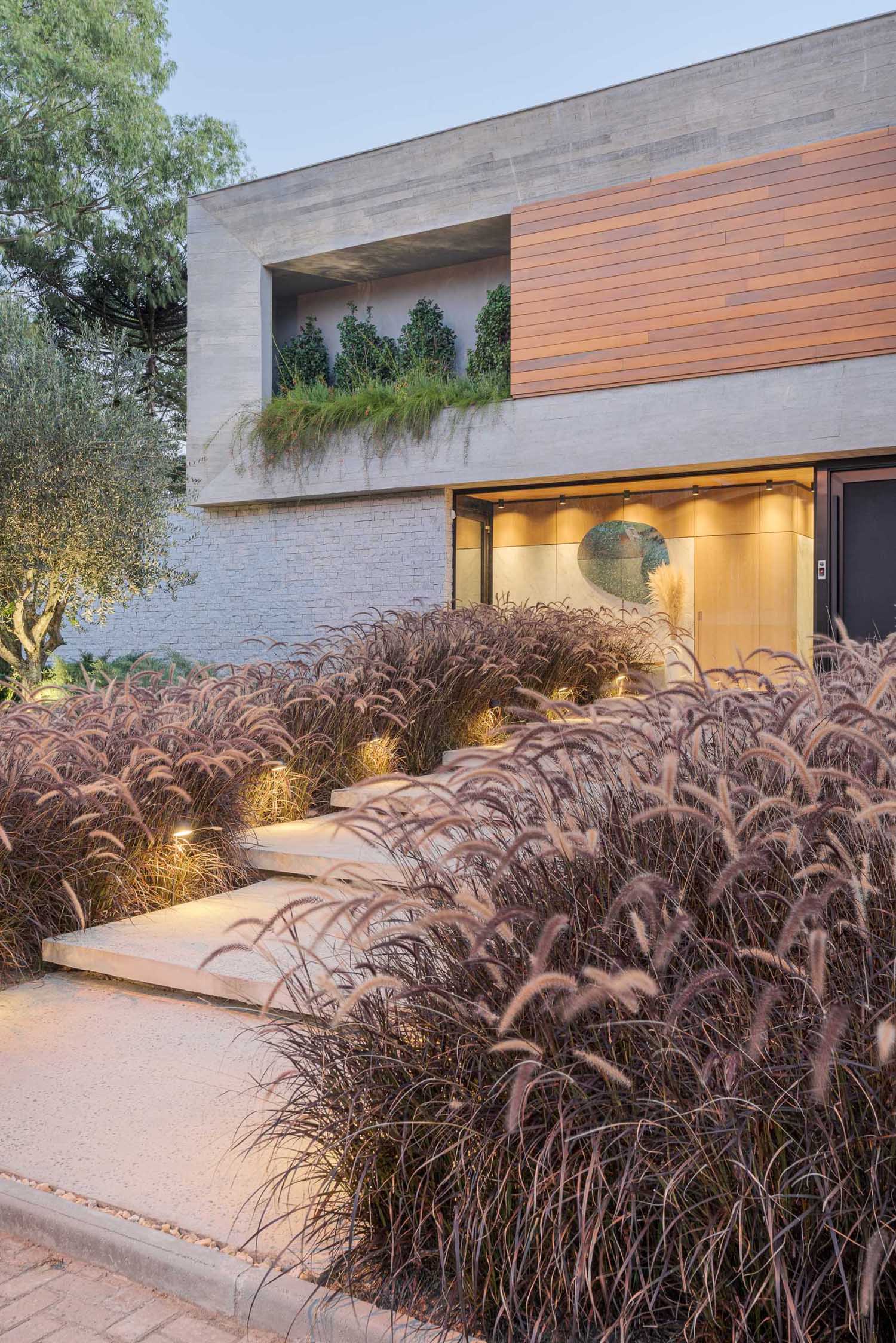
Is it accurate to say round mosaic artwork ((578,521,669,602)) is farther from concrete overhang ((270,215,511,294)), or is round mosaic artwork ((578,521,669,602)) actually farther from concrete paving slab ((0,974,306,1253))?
Answer: concrete paving slab ((0,974,306,1253))

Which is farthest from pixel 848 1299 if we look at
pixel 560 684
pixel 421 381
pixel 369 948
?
pixel 421 381

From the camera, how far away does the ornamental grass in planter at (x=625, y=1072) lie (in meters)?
1.35

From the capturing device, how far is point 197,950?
10.4 ft

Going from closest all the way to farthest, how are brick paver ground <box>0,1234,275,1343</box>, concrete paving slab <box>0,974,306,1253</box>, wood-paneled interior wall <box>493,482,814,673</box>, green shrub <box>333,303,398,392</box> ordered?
brick paver ground <box>0,1234,275,1343</box> < concrete paving slab <box>0,974,306,1253</box> < wood-paneled interior wall <box>493,482,814,673</box> < green shrub <box>333,303,398,392</box>

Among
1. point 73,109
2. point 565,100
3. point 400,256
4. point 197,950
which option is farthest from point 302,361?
point 197,950

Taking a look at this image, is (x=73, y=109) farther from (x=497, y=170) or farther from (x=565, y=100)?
(x=565, y=100)

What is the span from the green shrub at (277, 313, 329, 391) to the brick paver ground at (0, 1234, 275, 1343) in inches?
441

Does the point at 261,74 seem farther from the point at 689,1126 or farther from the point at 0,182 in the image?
the point at 689,1126

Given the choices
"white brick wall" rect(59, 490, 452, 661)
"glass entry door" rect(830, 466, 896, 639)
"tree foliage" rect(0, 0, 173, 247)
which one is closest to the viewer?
"glass entry door" rect(830, 466, 896, 639)

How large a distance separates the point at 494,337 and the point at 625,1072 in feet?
33.3

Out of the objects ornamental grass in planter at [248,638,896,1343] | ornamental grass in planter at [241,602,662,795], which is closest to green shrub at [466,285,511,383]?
ornamental grass in planter at [241,602,662,795]

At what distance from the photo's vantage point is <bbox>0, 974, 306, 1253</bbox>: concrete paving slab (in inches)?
78.1

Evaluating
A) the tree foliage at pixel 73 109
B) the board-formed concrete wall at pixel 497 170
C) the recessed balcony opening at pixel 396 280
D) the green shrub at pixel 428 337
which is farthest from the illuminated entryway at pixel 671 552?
the tree foliage at pixel 73 109

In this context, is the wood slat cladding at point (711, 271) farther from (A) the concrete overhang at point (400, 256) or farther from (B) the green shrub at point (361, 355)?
(B) the green shrub at point (361, 355)
